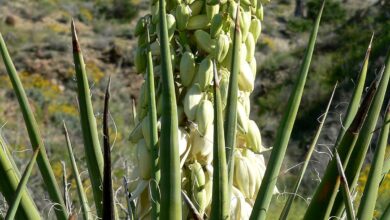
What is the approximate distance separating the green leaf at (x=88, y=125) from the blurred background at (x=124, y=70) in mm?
3053

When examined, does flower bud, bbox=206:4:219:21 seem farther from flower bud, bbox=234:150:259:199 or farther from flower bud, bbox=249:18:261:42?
flower bud, bbox=234:150:259:199

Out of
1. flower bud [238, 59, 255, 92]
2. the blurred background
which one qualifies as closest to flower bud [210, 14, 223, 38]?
flower bud [238, 59, 255, 92]

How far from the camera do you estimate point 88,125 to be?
4.03 feet

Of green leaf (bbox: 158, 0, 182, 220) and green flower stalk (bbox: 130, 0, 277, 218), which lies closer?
green leaf (bbox: 158, 0, 182, 220)

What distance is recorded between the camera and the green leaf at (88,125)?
115 centimetres

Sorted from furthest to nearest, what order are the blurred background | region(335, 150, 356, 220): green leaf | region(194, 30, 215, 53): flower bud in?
the blurred background
region(194, 30, 215, 53): flower bud
region(335, 150, 356, 220): green leaf

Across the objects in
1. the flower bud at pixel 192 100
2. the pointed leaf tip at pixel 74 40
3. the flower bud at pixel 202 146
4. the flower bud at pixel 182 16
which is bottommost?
the flower bud at pixel 202 146

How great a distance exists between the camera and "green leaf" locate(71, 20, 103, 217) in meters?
1.15

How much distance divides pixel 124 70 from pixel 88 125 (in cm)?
1166

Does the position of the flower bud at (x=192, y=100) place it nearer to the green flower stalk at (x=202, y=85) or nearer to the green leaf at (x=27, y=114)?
the green flower stalk at (x=202, y=85)

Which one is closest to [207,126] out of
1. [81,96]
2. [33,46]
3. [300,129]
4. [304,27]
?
[81,96]

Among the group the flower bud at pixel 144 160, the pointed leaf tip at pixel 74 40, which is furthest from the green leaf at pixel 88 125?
the flower bud at pixel 144 160

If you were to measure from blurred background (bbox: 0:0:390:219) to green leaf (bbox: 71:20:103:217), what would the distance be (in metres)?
3.05

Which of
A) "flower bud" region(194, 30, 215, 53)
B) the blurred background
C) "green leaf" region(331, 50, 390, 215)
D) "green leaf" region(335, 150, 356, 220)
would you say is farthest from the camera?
the blurred background
